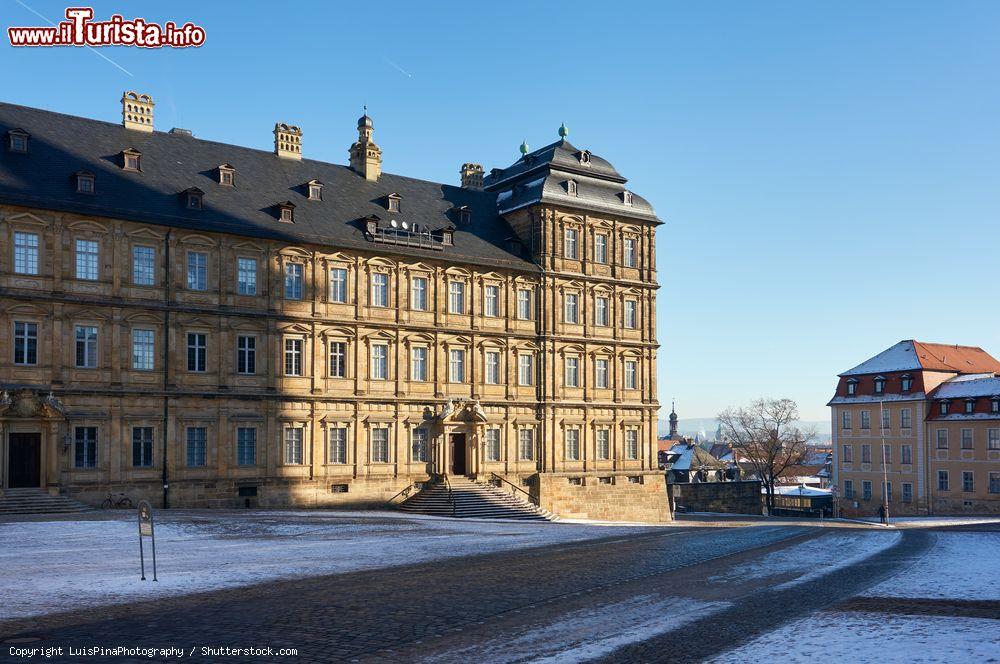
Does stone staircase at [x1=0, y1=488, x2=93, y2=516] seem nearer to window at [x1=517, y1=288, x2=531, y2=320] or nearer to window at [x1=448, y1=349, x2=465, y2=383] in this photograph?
window at [x1=448, y1=349, x2=465, y2=383]

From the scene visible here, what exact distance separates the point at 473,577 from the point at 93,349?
2641cm

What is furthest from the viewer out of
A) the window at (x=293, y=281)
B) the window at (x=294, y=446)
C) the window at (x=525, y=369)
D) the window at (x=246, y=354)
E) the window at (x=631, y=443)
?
the window at (x=631, y=443)

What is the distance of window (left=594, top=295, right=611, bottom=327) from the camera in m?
60.4

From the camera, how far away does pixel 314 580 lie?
2289 centimetres

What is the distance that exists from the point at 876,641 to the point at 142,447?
1407 inches

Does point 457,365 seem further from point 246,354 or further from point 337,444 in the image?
point 246,354

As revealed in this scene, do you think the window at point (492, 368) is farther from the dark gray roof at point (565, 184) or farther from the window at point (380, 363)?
the dark gray roof at point (565, 184)

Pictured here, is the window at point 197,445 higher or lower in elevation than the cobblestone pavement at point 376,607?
higher

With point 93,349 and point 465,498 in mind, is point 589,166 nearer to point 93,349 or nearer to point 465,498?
point 465,498

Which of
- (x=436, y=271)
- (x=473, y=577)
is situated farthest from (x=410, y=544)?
(x=436, y=271)

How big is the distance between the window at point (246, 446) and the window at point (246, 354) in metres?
2.74

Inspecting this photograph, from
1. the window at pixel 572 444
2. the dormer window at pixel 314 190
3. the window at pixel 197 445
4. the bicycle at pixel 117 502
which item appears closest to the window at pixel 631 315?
the window at pixel 572 444

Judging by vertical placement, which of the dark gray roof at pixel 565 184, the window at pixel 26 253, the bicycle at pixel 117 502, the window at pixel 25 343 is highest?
the dark gray roof at pixel 565 184

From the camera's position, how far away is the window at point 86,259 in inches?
1697
